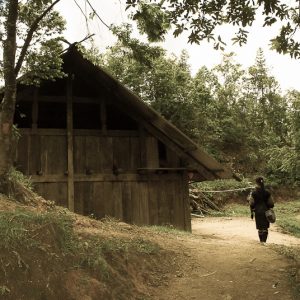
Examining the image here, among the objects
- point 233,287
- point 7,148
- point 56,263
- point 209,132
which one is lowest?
point 233,287

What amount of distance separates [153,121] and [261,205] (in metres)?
4.20

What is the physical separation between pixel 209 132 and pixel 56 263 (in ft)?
95.2

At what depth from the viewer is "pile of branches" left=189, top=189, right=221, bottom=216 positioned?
922 inches

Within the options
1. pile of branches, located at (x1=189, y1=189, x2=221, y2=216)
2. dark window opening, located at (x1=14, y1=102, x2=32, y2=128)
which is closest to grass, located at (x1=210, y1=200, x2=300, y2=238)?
pile of branches, located at (x1=189, y1=189, x2=221, y2=216)

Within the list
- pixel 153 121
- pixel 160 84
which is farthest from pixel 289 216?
pixel 153 121

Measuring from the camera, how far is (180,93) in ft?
92.5

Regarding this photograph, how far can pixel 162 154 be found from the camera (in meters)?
13.0

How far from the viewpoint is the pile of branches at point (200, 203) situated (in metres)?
23.4

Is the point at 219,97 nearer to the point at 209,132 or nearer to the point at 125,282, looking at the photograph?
the point at 209,132

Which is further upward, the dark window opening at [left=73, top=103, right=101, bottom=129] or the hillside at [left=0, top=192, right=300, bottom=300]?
the dark window opening at [left=73, top=103, right=101, bottom=129]

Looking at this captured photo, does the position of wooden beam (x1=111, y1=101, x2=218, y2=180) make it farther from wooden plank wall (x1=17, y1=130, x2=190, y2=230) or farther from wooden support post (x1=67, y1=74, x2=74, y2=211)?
wooden support post (x1=67, y1=74, x2=74, y2=211)

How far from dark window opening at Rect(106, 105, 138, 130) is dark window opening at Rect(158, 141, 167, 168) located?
0.98 m

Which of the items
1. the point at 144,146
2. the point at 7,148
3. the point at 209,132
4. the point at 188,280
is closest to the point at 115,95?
the point at 144,146

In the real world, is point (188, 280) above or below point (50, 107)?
below
